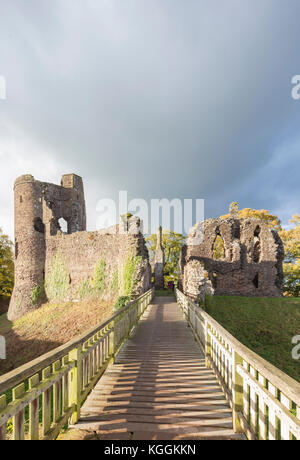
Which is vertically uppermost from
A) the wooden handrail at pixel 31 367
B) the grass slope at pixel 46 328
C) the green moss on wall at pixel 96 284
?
the wooden handrail at pixel 31 367

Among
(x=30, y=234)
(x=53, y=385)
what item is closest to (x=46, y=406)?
(x=53, y=385)

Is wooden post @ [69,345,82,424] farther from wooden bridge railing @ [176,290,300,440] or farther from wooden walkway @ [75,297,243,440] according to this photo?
wooden bridge railing @ [176,290,300,440]

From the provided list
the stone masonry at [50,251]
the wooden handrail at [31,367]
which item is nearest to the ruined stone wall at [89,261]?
the stone masonry at [50,251]

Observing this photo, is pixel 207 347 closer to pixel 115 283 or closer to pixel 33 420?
pixel 33 420

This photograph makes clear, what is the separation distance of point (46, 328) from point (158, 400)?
48.4 ft

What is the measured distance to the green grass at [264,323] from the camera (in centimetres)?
1012

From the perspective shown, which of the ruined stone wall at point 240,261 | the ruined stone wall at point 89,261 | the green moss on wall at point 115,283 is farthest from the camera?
the ruined stone wall at point 240,261

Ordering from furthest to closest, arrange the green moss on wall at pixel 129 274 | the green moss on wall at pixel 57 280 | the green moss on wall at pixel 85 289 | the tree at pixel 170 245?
1. the tree at pixel 170 245
2. the green moss on wall at pixel 57 280
3. the green moss on wall at pixel 85 289
4. the green moss on wall at pixel 129 274

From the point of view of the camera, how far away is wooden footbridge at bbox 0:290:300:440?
1962 mm

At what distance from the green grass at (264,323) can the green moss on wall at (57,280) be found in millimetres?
12568

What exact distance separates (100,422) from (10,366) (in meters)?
12.3

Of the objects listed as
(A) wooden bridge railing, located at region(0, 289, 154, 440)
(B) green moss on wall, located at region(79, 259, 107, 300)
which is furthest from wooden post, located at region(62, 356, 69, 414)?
(B) green moss on wall, located at region(79, 259, 107, 300)

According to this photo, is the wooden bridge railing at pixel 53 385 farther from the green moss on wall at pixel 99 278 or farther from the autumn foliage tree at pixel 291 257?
the autumn foliage tree at pixel 291 257
